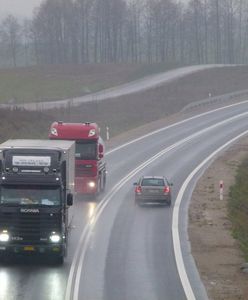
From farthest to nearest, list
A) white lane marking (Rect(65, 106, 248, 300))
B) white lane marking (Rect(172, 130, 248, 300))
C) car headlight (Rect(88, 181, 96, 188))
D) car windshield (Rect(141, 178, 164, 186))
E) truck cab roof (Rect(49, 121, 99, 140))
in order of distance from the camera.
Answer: car headlight (Rect(88, 181, 96, 188)), truck cab roof (Rect(49, 121, 99, 140)), car windshield (Rect(141, 178, 164, 186)), white lane marking (Rect(65, 106, 248, 300)), white lane marking (Rect(172, 130, 248, 300))

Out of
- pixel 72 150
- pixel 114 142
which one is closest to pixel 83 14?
pixel 114 142

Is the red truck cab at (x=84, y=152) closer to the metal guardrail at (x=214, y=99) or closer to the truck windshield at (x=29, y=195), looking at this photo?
the truck windshield at (x=29, y=195)

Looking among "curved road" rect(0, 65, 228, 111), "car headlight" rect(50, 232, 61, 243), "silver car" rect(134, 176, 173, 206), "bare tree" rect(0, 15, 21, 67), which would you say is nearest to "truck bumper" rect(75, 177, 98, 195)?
"silver car" rect(134, 176, 173, 206)

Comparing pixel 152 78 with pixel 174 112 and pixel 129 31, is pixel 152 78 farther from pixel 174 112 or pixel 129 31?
pixel 129 31

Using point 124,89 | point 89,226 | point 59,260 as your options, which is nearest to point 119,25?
point 124,89

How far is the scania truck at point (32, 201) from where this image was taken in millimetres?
27484

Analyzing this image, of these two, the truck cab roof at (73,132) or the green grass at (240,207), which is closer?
the green grass at (240,207)

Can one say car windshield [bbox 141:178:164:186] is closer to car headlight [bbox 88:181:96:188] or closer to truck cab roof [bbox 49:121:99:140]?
car headlight [bbox 88:181:96:188]

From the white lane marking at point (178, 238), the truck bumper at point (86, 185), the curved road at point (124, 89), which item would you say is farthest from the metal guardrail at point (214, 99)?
the truck bumper at point (86, 185)

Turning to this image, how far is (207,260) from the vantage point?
2953 centimetres

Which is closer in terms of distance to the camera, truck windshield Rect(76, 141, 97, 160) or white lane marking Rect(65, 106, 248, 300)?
white lane marking Rect(65, 106, 248, 300)

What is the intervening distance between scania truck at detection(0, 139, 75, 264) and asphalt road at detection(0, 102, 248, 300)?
82cm

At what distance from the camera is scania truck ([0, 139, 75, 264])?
90.2 ft

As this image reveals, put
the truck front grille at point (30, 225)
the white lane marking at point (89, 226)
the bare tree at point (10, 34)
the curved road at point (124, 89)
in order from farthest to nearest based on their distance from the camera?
the bare tree at point (10, 34)
the curved road at point (124, 89)
the truck front grille at point (30, 225)
the white lane marking at point (89, 226)
